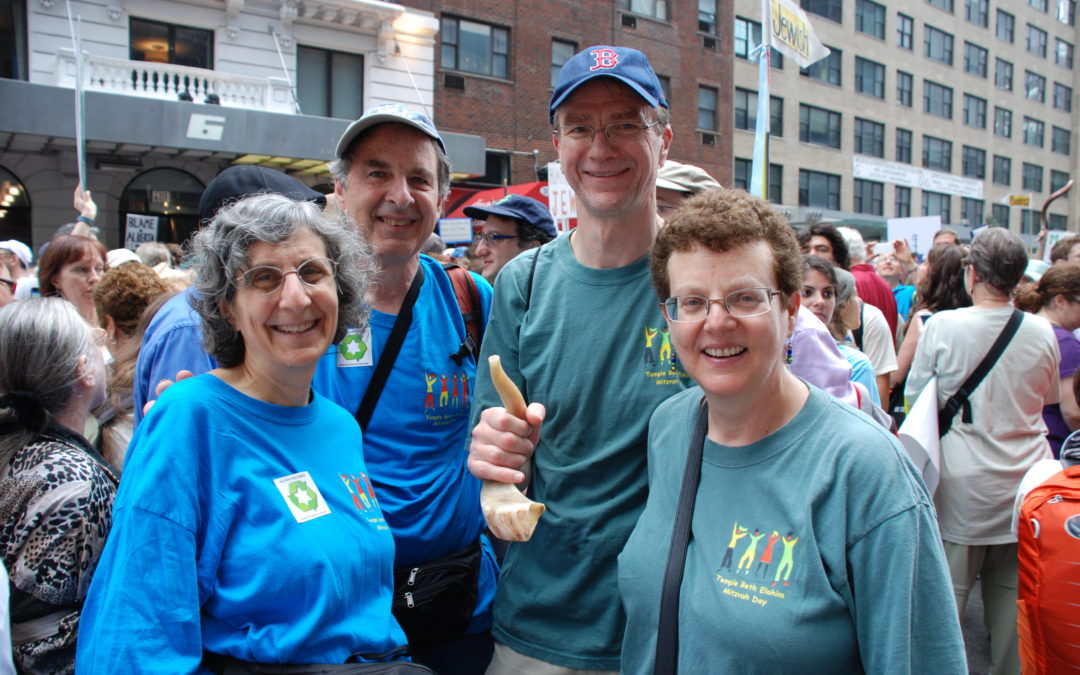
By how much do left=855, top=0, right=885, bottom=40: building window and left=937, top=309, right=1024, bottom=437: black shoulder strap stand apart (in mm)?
34927

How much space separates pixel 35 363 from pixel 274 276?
1.04 meters

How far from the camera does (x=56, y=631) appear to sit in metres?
2.02

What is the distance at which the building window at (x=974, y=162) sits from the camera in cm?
4072

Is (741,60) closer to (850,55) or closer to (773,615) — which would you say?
(850,55)

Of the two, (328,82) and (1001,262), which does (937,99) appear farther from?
(1001,262)

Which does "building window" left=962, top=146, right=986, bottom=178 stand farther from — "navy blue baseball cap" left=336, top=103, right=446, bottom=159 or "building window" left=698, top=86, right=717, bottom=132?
"navy blue baseball cap" left=336, top=103, right=446, bottom=159

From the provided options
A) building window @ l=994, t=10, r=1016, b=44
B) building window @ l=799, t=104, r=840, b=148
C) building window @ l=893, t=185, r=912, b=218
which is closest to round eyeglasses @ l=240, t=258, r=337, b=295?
building window @ l=799, t=104, r=840, b=148

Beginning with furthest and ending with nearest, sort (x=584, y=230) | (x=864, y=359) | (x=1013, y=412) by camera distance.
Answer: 1. (x=1013, y=412)
2. (x=864, y=359)
3. (x=584, y=230)

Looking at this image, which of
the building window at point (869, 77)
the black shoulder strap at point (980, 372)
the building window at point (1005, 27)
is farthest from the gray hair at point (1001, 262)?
the building window at point (1005, 27)

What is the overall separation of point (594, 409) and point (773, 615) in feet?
2.56

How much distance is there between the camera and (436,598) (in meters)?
2.29

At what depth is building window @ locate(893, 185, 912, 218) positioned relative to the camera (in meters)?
36.4

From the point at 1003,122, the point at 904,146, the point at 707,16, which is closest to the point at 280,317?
the point at 707,16

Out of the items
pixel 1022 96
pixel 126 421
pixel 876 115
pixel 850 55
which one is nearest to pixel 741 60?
pixel 850 55
